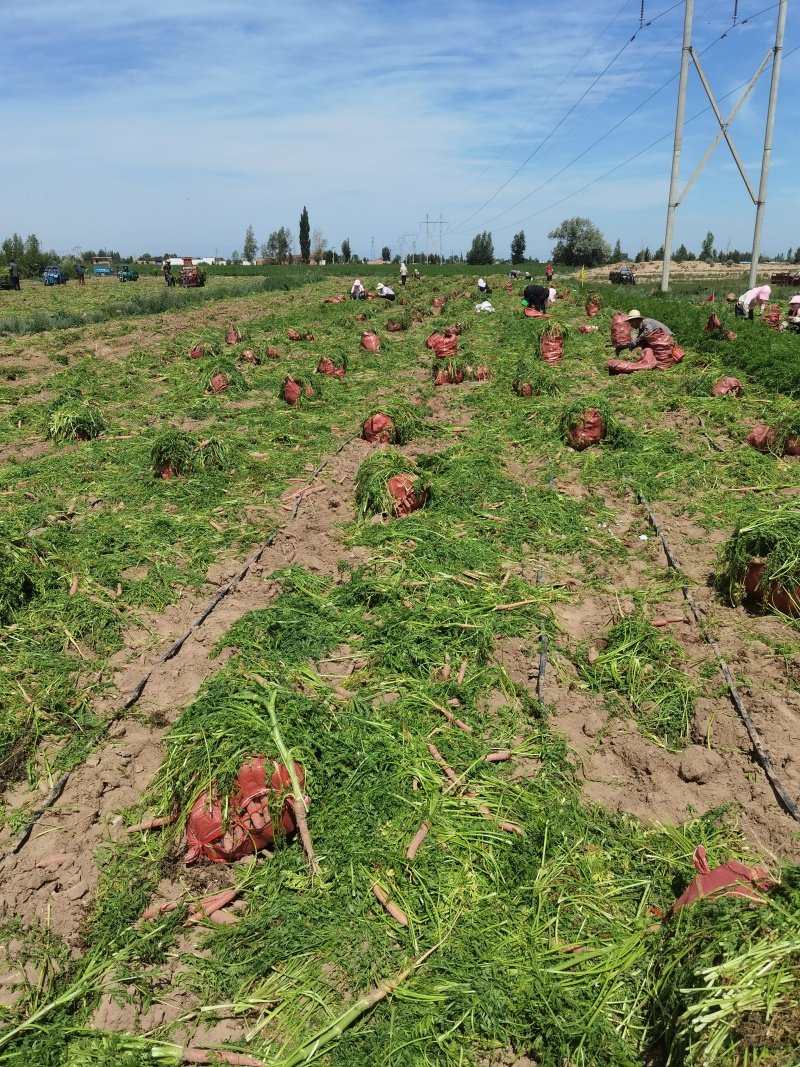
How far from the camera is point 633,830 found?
3.73m

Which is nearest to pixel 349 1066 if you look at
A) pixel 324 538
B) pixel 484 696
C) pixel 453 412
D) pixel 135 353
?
pixel 484 696

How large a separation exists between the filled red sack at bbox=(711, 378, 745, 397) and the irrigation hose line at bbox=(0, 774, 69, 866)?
11397 mm

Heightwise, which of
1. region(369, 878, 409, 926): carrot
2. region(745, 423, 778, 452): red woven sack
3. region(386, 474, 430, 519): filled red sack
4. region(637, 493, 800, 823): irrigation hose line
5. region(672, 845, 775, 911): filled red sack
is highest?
region(745, 423, 778, 452): red woven sack

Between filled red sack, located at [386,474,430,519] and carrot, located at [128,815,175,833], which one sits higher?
filled red sack, located at [386,474,430,519]

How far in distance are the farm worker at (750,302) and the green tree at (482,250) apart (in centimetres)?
7707

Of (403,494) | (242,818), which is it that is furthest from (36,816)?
(403,494)

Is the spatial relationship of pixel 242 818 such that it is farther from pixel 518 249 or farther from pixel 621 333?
pixel 518 249

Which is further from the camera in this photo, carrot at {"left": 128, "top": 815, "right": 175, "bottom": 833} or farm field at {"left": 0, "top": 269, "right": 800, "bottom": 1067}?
carrot at {"left": 128, "top": 815, "right": 175, "bottom": 833}

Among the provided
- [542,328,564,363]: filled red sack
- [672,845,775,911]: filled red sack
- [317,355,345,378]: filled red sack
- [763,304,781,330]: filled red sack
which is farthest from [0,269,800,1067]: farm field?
[763,304,781,330]: filled red sack

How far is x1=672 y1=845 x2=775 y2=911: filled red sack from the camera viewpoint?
2732mm

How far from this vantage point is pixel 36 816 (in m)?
3.82

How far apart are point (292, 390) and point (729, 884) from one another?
11.0m

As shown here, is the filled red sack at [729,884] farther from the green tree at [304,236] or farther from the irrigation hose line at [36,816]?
the green tree at [304,236]

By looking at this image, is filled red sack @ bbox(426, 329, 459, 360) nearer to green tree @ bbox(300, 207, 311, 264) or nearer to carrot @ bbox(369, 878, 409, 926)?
carrot @ bbox(369, 878, 409, 926)
